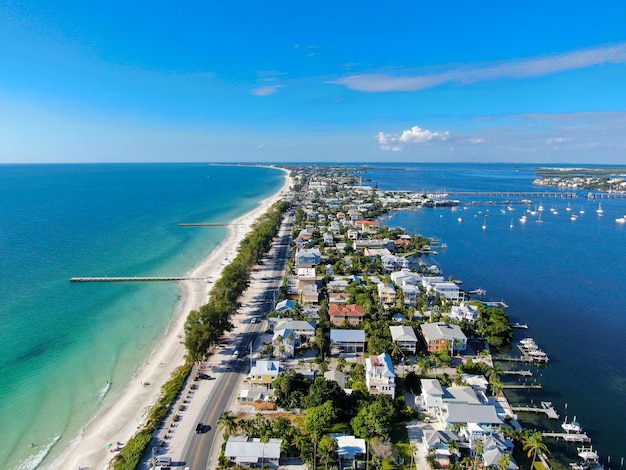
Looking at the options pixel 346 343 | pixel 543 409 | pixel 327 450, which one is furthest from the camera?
pixel 346 343

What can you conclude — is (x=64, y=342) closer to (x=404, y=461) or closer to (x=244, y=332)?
(x=244, y=332)

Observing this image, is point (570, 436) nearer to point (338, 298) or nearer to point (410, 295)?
point (410, 295)

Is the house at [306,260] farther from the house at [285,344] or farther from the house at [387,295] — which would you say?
the house at [285,344]

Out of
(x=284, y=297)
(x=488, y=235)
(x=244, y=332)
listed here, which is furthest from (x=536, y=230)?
(x=244, y=332)

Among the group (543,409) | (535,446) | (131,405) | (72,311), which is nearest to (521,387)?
(543,409)

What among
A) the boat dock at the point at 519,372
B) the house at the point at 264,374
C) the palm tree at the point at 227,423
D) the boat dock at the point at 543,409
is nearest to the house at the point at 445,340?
the boat dock at the point at 519,372

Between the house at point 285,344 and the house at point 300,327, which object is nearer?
the house at point 285,344
